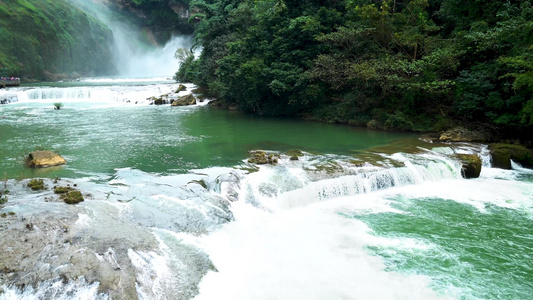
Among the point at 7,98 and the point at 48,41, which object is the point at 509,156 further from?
the point at 48,41

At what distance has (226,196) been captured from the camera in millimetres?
8875

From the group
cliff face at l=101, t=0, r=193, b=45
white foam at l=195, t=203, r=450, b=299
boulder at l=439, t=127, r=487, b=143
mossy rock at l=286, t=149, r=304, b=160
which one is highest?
cliff face at l=101, t=0, r=193, b=45

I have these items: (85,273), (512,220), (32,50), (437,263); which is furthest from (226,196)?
(32,50)

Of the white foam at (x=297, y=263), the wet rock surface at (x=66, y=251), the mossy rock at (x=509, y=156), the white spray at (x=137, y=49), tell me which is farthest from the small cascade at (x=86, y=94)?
the white spray at (x=137, y=49)

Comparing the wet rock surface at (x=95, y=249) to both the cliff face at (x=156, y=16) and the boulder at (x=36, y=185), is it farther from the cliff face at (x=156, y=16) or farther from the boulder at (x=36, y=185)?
the cliff face at (x=156, y=16)

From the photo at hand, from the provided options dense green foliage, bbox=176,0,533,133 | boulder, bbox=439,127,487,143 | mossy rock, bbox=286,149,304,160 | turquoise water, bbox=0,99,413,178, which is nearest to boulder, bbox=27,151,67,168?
turquoise water, bbox=0,99,413,178

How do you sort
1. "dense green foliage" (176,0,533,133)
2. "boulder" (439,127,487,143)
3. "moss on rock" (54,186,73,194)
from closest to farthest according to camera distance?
"moss on rock" (54,186,73,194)
"dense green foliage" (176,0,533,133)
"boulder" (439,127,487,143)

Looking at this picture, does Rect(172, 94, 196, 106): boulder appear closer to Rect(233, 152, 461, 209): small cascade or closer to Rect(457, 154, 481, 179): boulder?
Rect(233, 152, 461, 209): small cascade

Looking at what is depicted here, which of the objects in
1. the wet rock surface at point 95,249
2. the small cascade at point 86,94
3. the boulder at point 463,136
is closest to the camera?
the wet rock surface at point 95,249

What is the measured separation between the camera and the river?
569 centimetres

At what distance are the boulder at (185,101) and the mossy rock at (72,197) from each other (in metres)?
19.6

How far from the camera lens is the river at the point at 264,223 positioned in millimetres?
5688

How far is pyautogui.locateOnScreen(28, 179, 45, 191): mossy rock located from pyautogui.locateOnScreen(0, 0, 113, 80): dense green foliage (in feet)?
111

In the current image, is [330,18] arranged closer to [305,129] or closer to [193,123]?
[305,129]
